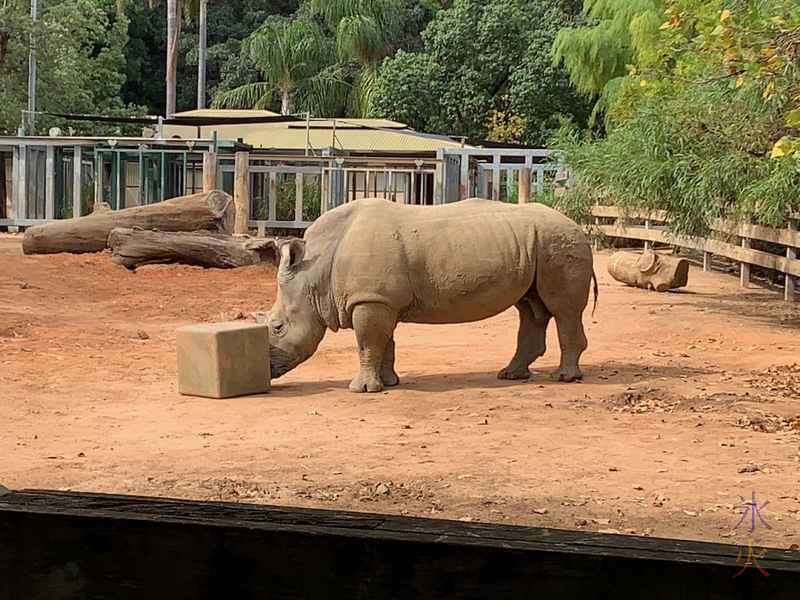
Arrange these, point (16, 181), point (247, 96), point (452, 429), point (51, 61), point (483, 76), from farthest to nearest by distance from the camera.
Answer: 1. point (247, 96)
2. point (483, 76)
3. point (51, 61)
4. point (16, 181)
5. point (452, 429)

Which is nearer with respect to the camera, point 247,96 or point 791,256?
point 791,256

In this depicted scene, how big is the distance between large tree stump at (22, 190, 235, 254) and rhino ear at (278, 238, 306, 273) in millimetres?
10727

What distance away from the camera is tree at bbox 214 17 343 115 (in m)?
45.2

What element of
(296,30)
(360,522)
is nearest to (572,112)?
(296,30)

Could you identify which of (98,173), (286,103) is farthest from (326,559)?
(286,103)

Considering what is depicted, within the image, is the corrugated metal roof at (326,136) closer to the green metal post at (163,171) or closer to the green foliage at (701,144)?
the green metal post at (163,171)

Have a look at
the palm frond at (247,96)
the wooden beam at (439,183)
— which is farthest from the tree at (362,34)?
the wooden beam at (439,183)

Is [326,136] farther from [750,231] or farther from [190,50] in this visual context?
[190,50]

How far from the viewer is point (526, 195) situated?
23188 mm

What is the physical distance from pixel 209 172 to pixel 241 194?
0.94 m

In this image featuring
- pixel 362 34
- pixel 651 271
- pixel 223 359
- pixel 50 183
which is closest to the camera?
pixel 223 359

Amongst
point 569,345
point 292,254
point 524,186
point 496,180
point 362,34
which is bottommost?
point 569,345

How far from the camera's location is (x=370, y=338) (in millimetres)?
9023

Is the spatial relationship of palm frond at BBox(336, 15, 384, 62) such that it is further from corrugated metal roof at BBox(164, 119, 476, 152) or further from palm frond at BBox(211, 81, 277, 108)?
corrugated metal roof at BBox(164, 119, 476, 152)
